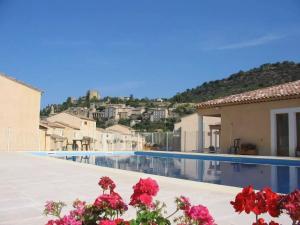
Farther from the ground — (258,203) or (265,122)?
(265,122)

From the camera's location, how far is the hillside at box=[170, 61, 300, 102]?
134ft

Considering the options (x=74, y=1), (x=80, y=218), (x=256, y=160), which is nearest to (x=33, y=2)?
(x=74, y=1)

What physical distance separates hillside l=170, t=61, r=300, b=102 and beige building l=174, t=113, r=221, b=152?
14565 millimetres

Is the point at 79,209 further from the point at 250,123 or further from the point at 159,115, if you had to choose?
the point at 159,115

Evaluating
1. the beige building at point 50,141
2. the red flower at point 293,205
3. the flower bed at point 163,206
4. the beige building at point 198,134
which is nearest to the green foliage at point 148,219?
the flower bed at point 163,206

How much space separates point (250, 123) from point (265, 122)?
956 millimetres

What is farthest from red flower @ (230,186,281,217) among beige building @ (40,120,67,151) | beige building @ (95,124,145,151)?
beige building @ (95,124,145,151)

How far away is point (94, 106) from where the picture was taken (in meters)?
71.1

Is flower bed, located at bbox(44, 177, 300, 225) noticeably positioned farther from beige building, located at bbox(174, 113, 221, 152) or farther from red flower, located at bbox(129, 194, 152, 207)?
beige building, located at bbox(174, 113, 221, 152)

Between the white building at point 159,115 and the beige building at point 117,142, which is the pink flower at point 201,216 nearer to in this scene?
the beige building at point 117,142

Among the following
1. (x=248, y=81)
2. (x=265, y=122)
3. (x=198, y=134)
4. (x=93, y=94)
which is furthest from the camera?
(x=93, y=94)

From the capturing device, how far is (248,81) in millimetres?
46125

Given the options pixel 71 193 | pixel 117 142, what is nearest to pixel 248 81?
pixel 117 142

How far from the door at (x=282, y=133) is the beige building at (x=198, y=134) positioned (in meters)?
5.00
